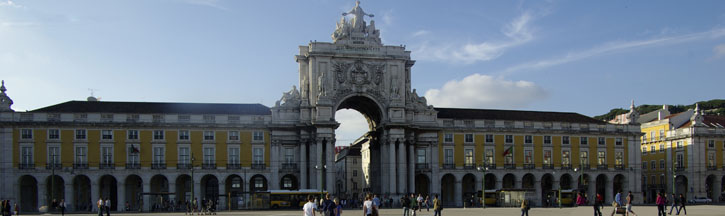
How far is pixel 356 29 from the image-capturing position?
90.1 meters

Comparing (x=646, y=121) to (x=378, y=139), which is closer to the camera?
(x=378, y=139)

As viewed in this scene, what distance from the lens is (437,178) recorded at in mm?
90812

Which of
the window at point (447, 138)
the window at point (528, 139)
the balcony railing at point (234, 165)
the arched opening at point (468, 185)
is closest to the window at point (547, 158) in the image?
the window at point (528, 139)


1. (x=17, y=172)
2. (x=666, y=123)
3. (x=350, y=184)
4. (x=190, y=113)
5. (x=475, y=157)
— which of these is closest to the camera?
(x=17, y=172)

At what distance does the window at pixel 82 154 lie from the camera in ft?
269

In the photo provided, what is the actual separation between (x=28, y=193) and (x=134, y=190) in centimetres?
1023

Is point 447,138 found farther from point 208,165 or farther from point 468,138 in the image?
point 208,165

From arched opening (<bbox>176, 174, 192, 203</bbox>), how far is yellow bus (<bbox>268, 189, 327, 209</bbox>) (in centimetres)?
1238

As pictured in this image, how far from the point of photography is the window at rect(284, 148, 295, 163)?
87.5 metres

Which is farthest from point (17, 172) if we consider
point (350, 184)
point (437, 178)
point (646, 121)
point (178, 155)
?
point (646, 121)

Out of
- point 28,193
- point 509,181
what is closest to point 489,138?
point 509,181

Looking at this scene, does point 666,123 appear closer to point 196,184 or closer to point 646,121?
point 646,121

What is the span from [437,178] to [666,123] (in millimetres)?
34620

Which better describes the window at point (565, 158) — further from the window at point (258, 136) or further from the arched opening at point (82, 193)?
the arched opening at point (82, 193)
